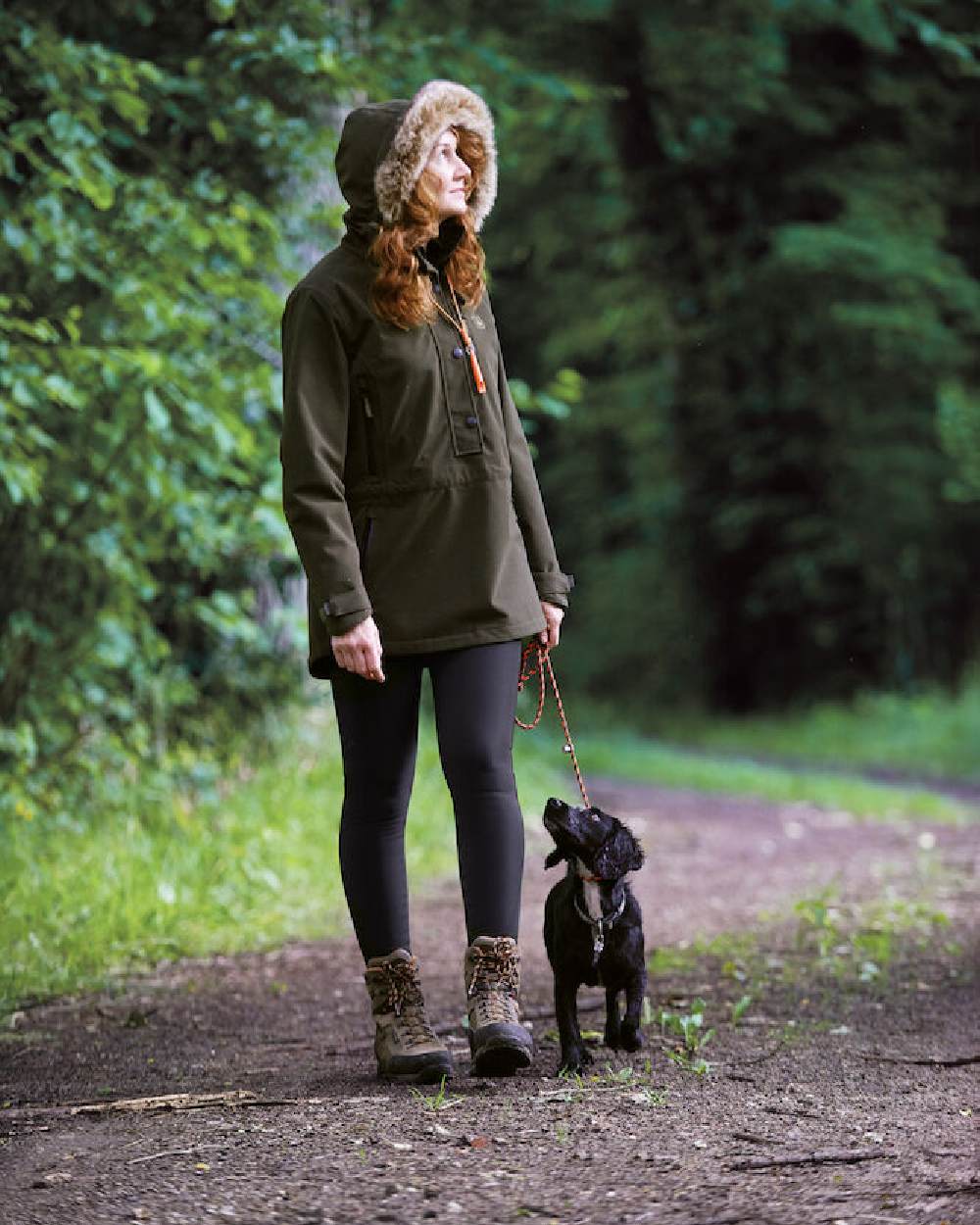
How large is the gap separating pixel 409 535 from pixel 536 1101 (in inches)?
49.0

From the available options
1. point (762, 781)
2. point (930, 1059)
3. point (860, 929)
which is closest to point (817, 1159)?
point (930, 1059)

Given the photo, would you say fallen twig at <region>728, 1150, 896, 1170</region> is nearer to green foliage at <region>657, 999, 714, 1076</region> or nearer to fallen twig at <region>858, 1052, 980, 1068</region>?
green foliage at <region>657, 999, 714, 1076</region>

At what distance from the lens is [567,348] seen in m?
21.5

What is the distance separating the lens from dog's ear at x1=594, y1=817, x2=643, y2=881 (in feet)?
12.9

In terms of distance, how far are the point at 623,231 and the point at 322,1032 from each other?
1625cm

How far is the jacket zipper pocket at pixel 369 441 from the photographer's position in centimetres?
390

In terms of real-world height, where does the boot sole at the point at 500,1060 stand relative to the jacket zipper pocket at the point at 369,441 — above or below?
below

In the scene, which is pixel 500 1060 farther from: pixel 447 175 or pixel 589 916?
pixel 447 175

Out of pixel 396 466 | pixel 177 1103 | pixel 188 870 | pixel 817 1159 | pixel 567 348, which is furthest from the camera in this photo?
pixel 567 348

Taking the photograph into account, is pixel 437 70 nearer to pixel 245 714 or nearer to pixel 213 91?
pixel 213 91

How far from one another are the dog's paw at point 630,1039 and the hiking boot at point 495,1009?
0.27 metres

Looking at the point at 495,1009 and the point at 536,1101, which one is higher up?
the point at 495,1009

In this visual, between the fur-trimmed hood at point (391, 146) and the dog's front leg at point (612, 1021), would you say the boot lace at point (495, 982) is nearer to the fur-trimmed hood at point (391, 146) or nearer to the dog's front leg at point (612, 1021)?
the dog's front leg at point (612, 1021)

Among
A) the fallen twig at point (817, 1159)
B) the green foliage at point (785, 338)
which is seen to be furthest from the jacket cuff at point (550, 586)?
the green foliage at point (785, 338)
